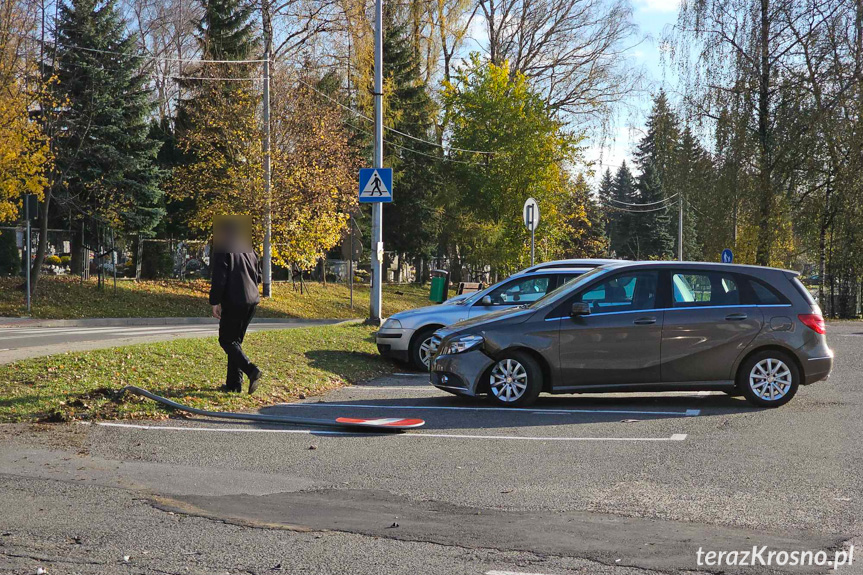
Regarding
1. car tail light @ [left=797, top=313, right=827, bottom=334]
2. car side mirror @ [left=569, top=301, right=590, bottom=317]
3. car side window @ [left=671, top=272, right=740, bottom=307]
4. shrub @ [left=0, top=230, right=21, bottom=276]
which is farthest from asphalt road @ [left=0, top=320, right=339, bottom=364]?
shrub @ [left=0, top=230, right=21, bottom=276]

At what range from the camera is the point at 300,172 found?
3184 cm

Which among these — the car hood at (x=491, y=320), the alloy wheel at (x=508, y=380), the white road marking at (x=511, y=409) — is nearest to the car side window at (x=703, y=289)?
the white road marking at (x=511, y=409)

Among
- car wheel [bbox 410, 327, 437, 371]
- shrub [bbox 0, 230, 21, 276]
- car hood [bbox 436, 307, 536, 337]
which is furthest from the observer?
shrub [bbox 0, 230, 21, 276]

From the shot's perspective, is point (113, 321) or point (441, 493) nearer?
point (441, 493)

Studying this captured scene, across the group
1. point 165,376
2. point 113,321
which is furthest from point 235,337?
point 113,321

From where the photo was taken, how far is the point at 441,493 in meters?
6.21

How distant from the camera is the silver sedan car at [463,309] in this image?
13492 mm

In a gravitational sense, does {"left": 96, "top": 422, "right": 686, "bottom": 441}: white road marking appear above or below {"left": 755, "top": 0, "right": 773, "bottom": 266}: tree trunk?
below

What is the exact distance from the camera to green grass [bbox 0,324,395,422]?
30.3 ft

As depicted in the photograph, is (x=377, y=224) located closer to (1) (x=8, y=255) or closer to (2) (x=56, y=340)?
(2) (x=56, y=340)

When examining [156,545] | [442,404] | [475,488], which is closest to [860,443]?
[475,488]

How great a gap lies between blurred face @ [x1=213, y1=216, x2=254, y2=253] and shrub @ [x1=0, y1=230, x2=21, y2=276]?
22316 mm

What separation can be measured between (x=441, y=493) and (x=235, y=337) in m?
4.68

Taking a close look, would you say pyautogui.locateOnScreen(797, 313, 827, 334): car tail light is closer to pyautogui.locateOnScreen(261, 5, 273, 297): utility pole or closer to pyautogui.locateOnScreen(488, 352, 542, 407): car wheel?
pyautogui.locateOnScreen(488, 352, 542, 407): car wheel
